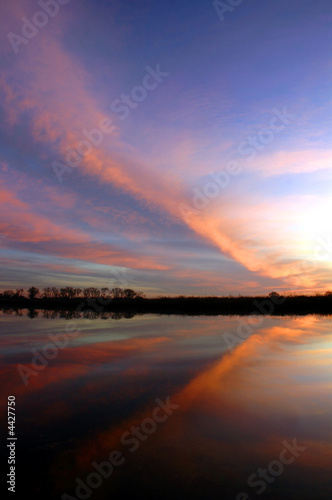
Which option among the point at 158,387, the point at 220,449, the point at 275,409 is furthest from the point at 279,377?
the point at 220,449

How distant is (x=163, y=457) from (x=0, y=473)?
2.71 meters

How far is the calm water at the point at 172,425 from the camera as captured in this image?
5.14 m

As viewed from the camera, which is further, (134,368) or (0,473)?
(134,368)

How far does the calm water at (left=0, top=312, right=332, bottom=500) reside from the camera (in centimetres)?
514

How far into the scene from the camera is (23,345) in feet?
55.1

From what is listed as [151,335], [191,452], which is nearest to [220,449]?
[191,452]

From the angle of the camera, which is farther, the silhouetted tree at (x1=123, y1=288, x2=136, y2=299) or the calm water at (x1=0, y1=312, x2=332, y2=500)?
the silhouetted tree at (x1=123, y1=288, x2=136, y2=299)

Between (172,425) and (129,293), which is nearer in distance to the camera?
(172,425)

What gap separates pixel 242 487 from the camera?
16.6ft

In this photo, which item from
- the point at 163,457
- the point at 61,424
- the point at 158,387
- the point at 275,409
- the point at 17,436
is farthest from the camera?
the point at 158,387

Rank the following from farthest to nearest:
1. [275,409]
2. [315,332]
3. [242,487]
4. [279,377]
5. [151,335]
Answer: [315,332] < [151,335] < [279,377] < [275,409] < [242,487]

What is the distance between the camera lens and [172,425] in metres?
7.26

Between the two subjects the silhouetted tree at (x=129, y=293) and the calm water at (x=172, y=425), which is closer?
the calm water at (x=172, y=425)

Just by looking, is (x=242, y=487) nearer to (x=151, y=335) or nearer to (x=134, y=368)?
(x=134, y=368)
